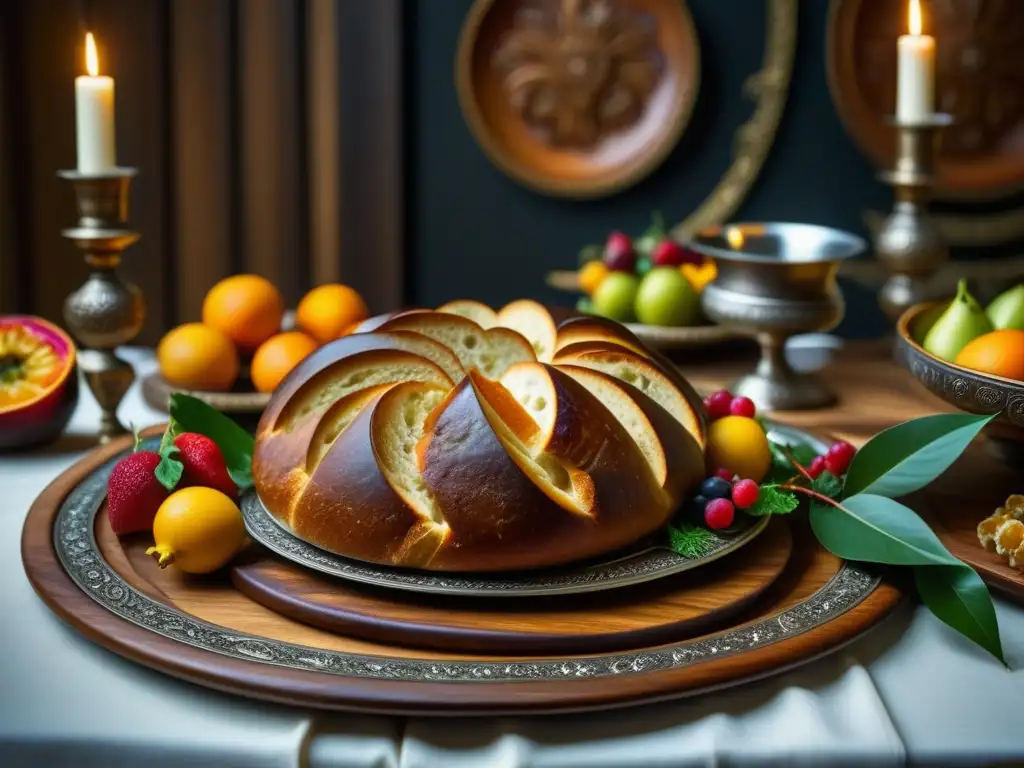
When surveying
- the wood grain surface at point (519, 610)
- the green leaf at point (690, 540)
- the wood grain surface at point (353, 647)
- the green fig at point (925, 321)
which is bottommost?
the wood grain surface at point (353, 647)

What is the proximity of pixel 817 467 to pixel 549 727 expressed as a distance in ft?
1.42

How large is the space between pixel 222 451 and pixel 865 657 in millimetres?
634

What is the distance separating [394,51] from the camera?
111 inches

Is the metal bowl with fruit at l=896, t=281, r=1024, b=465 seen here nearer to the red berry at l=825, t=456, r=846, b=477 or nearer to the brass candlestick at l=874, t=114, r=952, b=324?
the red berry at l=825, t=456, r=846, b=477

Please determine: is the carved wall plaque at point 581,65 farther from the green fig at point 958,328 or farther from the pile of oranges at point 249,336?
the green fig at point 958,328

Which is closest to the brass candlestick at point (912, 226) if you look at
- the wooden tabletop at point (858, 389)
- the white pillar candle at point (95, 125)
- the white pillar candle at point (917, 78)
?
the white pillar candle at point (917, 78)

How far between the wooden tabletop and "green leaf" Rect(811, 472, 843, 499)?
1.01 ft

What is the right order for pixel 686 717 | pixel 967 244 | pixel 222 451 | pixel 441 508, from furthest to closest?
pixel 967 244
pixel 222 451
pixel 441 508
pixel 686 717

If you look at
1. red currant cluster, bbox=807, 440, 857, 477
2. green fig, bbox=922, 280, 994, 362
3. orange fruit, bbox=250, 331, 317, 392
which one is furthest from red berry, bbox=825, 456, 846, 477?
orange fruit, bbox=250, 331, 317, 392

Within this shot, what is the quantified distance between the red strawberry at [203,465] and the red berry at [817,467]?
0.53 meters

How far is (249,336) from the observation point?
5.20 ft

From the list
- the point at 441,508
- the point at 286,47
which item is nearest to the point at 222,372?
the point at 441,508

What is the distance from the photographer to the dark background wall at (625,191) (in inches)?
111

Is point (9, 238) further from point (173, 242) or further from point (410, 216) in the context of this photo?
point (410, 216)
